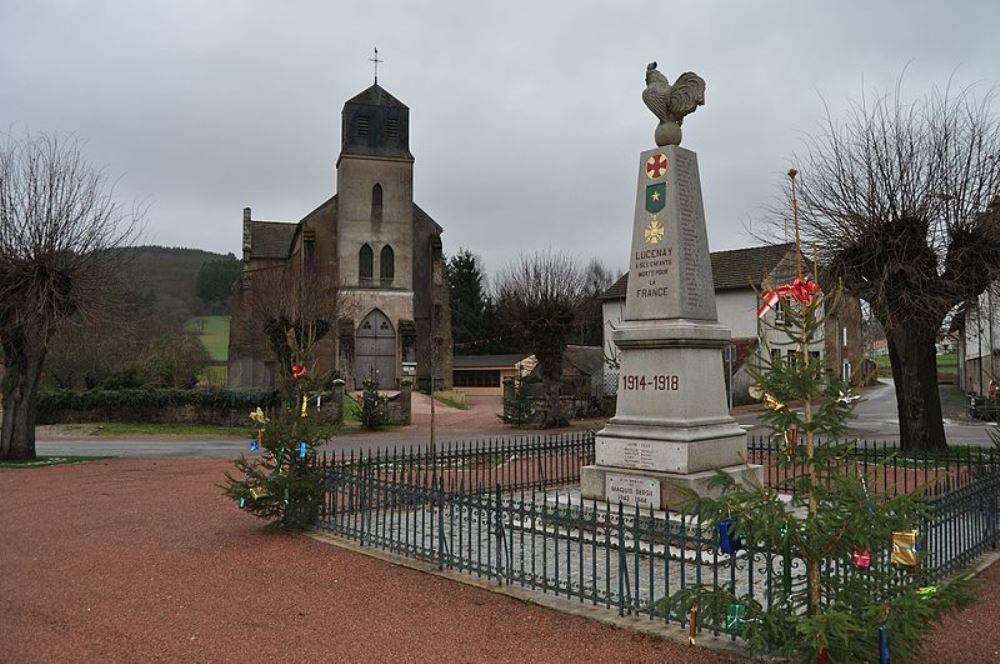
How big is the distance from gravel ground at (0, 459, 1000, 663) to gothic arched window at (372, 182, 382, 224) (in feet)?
119

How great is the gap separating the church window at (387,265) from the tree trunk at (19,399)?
27.1m

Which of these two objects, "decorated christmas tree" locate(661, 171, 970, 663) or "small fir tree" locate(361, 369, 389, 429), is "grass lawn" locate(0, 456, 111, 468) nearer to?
"small fir tree" locate(361, 369, 389, 429)

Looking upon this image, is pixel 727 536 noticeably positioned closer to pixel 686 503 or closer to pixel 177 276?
pixel 686 503

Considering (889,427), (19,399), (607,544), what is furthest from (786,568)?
(889,427)

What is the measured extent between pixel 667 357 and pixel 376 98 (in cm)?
4086

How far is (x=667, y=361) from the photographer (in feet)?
31.4

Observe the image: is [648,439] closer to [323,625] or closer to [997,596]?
[997,596]

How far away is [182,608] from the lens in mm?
6531

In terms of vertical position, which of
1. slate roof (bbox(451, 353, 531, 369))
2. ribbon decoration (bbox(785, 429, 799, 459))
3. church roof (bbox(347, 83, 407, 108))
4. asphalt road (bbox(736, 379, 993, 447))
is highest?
church roof (bbox(347, 83, 407, 108))

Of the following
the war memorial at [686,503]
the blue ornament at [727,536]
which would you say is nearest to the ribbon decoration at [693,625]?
the war memorial at [686,503]

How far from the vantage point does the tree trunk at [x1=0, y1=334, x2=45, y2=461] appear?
18.6 metres

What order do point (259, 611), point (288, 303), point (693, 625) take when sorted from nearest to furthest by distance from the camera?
1. point (693, 625)
2. point (259, 611)
3. point (288, 303)

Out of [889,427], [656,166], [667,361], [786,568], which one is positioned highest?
[656,166]

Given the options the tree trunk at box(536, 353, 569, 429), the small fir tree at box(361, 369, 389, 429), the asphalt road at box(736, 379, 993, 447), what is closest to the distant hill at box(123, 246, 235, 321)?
the small fir tree at box(361, 369, 389, 429)
